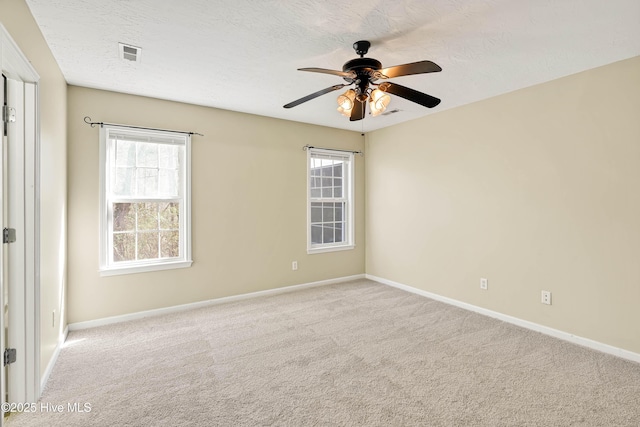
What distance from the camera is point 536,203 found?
3.28 m

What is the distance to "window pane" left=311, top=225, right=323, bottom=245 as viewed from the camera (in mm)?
5008

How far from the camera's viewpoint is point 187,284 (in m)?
3.92

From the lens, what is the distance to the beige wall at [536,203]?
273 cm

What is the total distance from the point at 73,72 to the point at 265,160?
2.18 m

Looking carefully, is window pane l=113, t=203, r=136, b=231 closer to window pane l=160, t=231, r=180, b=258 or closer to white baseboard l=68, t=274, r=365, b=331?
window pane l=160, t=231, r=180, b=258

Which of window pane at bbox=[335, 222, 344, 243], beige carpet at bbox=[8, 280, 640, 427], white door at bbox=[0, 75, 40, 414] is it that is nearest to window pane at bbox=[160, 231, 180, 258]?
beige carpet at bbox=[8, 280, 640, 427]

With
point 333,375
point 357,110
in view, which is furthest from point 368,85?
point 333,375

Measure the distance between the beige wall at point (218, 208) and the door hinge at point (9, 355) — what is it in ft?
4.79

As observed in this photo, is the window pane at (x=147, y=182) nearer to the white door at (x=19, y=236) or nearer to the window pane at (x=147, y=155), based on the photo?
the window pane at (x=147, y=155)

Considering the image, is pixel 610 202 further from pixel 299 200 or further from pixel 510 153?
pixel 299 200

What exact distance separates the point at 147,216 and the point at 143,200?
191 mm

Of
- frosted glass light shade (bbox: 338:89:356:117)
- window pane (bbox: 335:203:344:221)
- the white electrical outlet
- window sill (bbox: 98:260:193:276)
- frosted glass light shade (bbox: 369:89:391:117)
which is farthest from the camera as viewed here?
window pane (bbox: 335:203:344:221)

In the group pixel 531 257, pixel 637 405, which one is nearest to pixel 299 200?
pixel 531 257

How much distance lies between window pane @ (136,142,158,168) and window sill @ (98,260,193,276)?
44.9 inches
